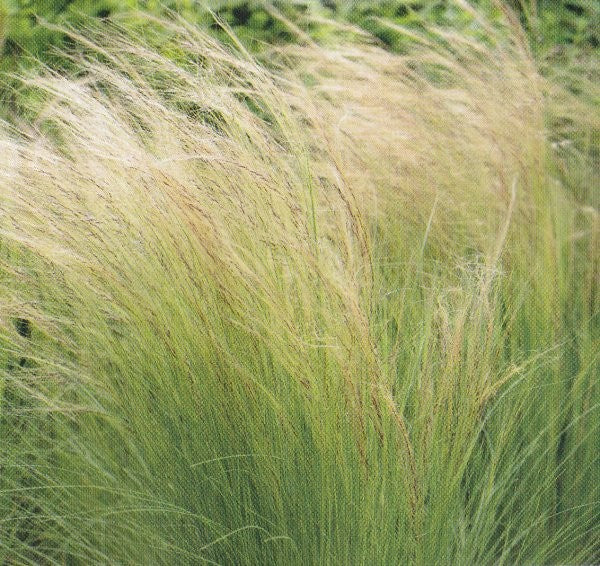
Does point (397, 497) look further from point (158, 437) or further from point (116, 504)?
point (116, 504)

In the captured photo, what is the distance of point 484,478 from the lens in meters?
2.25

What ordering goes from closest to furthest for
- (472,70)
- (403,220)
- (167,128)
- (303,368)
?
1. (303,368)
2. (167,128)
3. (403,220)
4. (472,70)

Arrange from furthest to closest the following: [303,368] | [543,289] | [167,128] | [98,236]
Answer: [543,289]
[167,128]
[98,236]
[303,368]

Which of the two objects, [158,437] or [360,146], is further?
[360,146]

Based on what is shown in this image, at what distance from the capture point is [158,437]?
2082 mm

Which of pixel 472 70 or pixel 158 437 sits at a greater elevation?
pixel 472 70

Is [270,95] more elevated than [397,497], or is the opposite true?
[270,95]

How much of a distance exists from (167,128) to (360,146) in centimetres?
80

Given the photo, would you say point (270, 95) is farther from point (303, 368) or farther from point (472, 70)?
point (472, 70)

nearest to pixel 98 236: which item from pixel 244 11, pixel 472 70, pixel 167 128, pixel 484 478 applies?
pixel 167 128

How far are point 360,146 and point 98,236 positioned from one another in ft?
3.80

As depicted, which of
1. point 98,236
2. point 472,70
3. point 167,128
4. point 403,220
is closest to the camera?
point 98,236

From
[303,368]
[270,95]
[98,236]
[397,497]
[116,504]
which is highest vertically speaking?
[270,95]

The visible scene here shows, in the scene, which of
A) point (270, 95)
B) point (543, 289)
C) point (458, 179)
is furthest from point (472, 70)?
point (270, 95)
